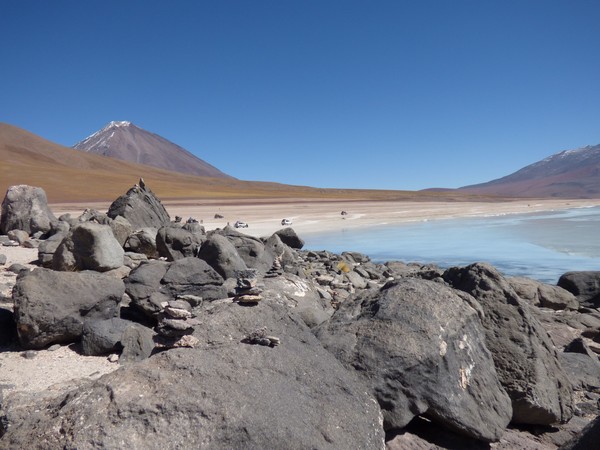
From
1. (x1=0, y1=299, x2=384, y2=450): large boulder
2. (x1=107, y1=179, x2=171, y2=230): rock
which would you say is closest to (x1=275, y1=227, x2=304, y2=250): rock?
(x1=107, y1=179, x2=171, y2=230): rock


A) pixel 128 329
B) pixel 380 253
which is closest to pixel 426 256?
pixel 380 253

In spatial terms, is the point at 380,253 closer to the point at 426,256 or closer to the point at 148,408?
the point at 426,256

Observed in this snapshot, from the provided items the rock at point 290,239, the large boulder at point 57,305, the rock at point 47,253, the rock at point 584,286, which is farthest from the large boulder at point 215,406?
the rock at point 290,239

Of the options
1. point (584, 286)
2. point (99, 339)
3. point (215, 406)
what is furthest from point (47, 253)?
point (584, 286)

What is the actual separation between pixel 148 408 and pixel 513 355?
3.37 metres

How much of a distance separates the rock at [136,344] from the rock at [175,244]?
4.62 metres

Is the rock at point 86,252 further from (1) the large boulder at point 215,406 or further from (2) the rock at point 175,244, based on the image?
(1) the large boulder at point 215,406

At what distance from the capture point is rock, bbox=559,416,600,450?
2.82 m

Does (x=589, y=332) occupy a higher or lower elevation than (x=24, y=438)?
lower

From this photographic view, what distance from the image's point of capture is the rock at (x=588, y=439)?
2.82m

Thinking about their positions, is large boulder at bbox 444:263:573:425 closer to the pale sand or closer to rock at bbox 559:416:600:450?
rock at bbox 559:416:600:450

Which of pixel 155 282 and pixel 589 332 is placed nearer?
pixel 155 282

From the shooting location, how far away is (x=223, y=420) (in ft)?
8.14

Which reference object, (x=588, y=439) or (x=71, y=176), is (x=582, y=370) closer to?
(x=588, y=439)
